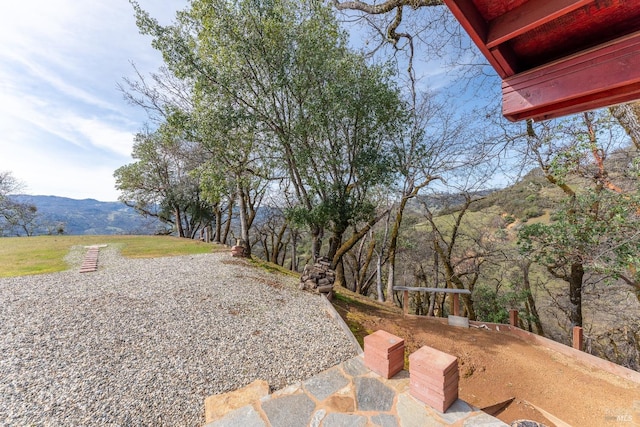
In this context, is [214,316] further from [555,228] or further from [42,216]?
[42,216]

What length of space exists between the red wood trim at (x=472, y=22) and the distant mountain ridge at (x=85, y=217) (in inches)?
826

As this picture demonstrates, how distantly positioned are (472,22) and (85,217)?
202 feet

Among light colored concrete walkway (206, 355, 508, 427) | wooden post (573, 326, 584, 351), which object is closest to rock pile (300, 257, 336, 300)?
light colored concrete walkway (206, 355, 508, 427)

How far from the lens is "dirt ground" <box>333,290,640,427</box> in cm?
349

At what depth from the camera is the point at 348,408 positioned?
2.29m

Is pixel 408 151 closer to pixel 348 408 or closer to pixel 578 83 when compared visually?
pixel 578 83

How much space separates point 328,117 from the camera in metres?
6.97

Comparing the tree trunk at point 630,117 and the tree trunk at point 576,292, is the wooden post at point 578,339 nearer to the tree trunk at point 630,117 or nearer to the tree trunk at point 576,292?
the tree trunk at point 576,292

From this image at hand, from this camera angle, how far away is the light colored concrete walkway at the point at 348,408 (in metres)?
2.12

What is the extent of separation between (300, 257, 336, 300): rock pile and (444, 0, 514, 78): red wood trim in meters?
6.05

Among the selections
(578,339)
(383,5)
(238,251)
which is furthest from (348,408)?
(238,251)

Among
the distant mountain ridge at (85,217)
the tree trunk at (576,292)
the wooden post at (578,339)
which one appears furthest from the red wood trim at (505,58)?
the distant mountain ridge at (85,217)

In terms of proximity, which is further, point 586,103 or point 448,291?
point 448,291

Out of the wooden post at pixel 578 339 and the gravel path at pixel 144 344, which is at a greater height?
the wooden post at pixel 578 339
